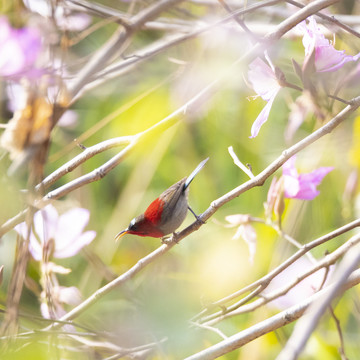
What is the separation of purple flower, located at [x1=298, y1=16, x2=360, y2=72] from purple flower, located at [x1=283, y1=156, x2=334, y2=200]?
0.13 m

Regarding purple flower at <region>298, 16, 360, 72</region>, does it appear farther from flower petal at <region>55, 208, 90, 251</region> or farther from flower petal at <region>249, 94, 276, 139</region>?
flower petal at <region>55, 208, 90, 251</region>

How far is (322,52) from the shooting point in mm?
572

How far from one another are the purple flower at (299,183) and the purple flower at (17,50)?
312 mm

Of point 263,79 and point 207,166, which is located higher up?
point 207,166

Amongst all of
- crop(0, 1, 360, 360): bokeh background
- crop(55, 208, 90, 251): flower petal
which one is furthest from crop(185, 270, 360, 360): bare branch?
crop(55, 208, 90, 251): flower petal

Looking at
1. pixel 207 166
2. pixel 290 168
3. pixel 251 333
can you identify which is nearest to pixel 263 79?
pixel 290 168

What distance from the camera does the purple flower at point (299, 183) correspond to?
26.7 inches

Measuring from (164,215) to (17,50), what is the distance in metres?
0.31

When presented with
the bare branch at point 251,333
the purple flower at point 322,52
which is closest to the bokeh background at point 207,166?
the purple flower at point 322,52

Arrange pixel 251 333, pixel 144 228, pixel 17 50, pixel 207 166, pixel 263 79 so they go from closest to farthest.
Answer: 1. pixel 251 333
2. pixel 263 79
3. pixel 17 50
4. pixel 144 228
5. pixel 207 166

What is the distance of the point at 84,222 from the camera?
26.8 inches

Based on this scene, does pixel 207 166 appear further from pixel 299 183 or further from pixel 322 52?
pixel 322 52

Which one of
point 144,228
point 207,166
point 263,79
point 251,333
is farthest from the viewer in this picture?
point 207,166

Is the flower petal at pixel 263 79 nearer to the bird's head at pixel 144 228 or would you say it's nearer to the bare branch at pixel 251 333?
the bare branch at pixel 251 333
